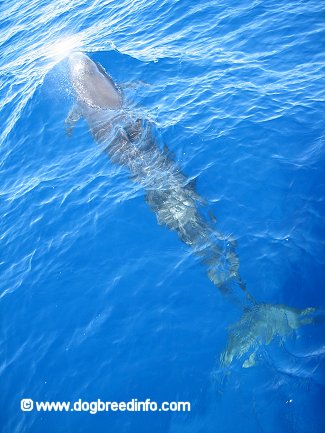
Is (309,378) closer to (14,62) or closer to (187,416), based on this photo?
(187,416)

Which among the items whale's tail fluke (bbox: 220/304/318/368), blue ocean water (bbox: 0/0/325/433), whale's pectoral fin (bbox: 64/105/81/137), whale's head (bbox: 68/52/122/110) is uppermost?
whale's head (bbox: 68/52/122/110)

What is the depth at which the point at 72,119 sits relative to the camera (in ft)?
47.8

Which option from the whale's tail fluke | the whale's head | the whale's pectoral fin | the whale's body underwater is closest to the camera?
the whale's tail fluke

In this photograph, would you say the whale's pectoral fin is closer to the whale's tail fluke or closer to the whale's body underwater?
the whale's body underwater

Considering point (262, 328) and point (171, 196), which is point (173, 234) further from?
point (262, 328)

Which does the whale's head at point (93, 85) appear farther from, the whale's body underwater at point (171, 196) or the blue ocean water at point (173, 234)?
the blue ocean water at point (173, 234)

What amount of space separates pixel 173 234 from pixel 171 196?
1210mm

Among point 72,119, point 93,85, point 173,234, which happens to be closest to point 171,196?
point 173,234

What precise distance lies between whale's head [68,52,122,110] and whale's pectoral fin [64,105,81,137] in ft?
1.31

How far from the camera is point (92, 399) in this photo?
28.2 feet

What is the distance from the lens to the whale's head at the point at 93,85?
46.5 feet

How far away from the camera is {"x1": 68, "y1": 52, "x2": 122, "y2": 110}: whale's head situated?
46.5ft

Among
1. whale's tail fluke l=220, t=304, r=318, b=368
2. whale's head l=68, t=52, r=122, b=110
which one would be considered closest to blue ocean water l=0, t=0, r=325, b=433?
whale's tail fluke l=220, t=304, r=318, b=368

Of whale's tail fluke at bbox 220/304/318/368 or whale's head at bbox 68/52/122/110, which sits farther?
whale's head at bbox 68/52/122/110
